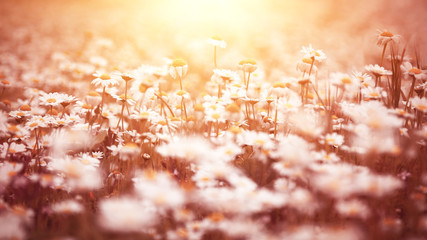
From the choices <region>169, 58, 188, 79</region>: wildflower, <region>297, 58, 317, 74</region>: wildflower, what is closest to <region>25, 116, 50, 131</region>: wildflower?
<region>169, 58, 188, 79</region>: wildflower

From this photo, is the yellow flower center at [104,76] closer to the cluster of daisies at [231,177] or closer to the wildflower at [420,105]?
the cluster of daisies at [231,177]

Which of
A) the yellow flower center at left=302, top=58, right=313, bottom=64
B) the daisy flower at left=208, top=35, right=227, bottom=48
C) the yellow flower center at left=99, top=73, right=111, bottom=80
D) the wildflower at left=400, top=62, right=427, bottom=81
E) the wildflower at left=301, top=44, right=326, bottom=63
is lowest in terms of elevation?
the yellow flower center at left=99, top=73, right=111, bottom=80

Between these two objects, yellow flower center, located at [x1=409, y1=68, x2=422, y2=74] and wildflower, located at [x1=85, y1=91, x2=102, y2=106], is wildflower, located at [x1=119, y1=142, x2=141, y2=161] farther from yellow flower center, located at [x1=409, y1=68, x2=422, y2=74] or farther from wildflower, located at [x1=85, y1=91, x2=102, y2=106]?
yellow flower center, located at [x1=409, y1=68, x2=422, y2=74]

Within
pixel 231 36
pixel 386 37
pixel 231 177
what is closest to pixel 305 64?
pixel 386 37

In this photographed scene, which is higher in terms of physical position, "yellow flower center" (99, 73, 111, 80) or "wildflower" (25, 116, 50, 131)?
"yellow flower center" (99, 73, 111, 80)

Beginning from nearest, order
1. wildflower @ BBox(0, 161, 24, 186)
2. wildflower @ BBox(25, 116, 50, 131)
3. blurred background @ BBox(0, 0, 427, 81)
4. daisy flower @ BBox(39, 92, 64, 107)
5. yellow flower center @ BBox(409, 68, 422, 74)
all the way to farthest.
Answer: wildflower @ BBox(0, 161, 24, 186) < wildflower @ BBox(25, 116, 50, 131) < yellow flower center @ BBox(409, 68, 422, 74) < daisy flower @ BBox(39, 92, 64, 107) < blurred background @ BBox(0, 0, 427, 81)

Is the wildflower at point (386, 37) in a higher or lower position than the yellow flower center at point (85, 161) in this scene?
higher

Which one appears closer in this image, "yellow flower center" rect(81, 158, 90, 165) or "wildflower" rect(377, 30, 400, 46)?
"yellow flower center" rect(81, 158, 90, 165)

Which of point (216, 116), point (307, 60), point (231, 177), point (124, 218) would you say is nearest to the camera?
point (124, 218)

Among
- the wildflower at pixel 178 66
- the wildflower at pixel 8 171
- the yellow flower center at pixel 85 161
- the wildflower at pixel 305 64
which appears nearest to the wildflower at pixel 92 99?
the wildflower at pixel 178 66

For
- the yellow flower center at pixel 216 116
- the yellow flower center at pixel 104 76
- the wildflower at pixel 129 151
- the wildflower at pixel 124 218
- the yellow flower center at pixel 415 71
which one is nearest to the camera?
the wildflower at pixel 124 218

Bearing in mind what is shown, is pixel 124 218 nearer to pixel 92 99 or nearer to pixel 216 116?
pixel 216 116

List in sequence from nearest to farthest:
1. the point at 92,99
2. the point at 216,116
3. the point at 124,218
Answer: the point at 124,218, the point at 216,116, the point at 92,99
